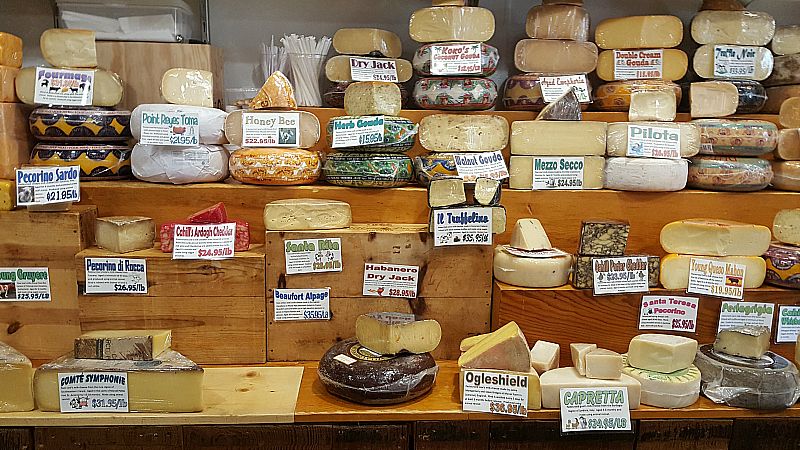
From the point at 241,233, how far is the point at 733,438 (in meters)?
1.79

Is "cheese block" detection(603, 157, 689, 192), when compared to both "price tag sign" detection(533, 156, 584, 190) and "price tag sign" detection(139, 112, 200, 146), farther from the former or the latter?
"price tag sign" detection(139, 112, 200, 146)

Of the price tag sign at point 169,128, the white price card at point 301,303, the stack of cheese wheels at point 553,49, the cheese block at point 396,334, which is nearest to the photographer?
the cheese block at point 396,334

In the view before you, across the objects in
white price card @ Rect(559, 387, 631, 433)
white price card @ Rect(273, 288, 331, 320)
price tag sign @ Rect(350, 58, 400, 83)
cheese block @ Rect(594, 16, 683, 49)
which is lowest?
white price card @ Rect(559, 387, 631, 433)

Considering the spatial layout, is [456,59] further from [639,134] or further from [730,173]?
[730,173]

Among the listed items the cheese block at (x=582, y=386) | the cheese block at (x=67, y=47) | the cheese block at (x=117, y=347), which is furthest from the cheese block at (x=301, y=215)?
the cheese block at (x=67, y=47)

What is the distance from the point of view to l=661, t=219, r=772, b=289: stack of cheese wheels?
217 cm

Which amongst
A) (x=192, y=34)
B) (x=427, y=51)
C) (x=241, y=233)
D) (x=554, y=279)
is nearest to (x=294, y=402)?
(x=241, y=233)

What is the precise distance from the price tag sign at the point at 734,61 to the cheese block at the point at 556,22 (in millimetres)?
625

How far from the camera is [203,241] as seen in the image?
7.09ft

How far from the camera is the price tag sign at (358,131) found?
2.39 m

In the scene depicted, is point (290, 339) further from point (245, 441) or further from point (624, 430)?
point (624, 430)

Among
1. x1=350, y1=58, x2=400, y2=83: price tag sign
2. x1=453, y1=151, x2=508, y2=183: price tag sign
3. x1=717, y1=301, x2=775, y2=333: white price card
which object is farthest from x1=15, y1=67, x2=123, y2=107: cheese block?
x1=717, y1=301, x2=775, y2=333: white price card

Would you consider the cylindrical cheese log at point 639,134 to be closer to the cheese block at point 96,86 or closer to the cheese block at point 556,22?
the cheese block at point 556,22

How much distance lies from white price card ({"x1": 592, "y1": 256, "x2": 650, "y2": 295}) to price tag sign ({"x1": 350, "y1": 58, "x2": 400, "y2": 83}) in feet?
4.36
